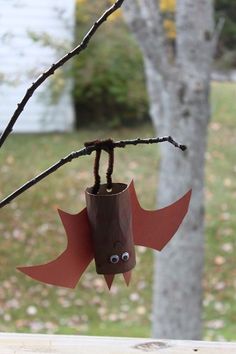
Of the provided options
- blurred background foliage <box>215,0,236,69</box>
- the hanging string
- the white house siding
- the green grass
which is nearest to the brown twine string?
the hanging string

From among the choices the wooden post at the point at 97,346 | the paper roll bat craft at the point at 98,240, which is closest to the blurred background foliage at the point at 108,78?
the wooden post at the point at 97,346

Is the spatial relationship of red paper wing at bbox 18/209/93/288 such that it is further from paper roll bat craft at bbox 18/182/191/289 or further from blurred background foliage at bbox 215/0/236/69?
blurred background foliage at bbox 215/0/236/69

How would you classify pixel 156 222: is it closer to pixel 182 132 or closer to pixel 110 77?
pixel 182 132

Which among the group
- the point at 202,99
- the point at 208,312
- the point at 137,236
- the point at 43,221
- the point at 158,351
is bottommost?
the point at 208,312

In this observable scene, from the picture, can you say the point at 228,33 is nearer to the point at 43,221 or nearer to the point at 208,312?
the point at 43,221

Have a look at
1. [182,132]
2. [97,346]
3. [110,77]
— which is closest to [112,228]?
[97,346]

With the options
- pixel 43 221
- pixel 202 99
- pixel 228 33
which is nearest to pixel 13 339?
pixel 202 99
